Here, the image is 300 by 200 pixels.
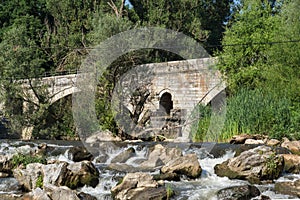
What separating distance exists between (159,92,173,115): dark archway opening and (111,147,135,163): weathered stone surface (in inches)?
297

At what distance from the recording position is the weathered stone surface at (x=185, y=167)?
9.28m

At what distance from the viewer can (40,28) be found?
29.2 meters

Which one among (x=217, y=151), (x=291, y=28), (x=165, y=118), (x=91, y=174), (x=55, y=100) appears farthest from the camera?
(x=55, y=100)

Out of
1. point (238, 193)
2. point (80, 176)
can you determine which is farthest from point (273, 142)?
point (80, 176)

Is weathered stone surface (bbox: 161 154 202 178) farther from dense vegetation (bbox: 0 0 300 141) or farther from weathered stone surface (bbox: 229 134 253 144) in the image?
dense vegetation (bbox: 0 0 300 141)

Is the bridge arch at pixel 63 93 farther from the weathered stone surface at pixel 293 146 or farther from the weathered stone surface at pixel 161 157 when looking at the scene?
the weathered stone surface at pixel 293 146

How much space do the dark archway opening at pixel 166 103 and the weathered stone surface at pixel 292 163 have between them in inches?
395

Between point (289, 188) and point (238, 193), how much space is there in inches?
44.4

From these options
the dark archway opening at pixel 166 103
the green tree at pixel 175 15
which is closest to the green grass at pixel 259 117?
the dark archway opening at pixel 166 103

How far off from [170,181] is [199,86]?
30.4 ft

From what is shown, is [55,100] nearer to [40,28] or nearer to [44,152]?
[44,152]

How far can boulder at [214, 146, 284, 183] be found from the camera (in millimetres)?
9000

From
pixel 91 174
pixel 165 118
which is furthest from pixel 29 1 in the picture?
pixel 91 174

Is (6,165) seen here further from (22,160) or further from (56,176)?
(56,176)
